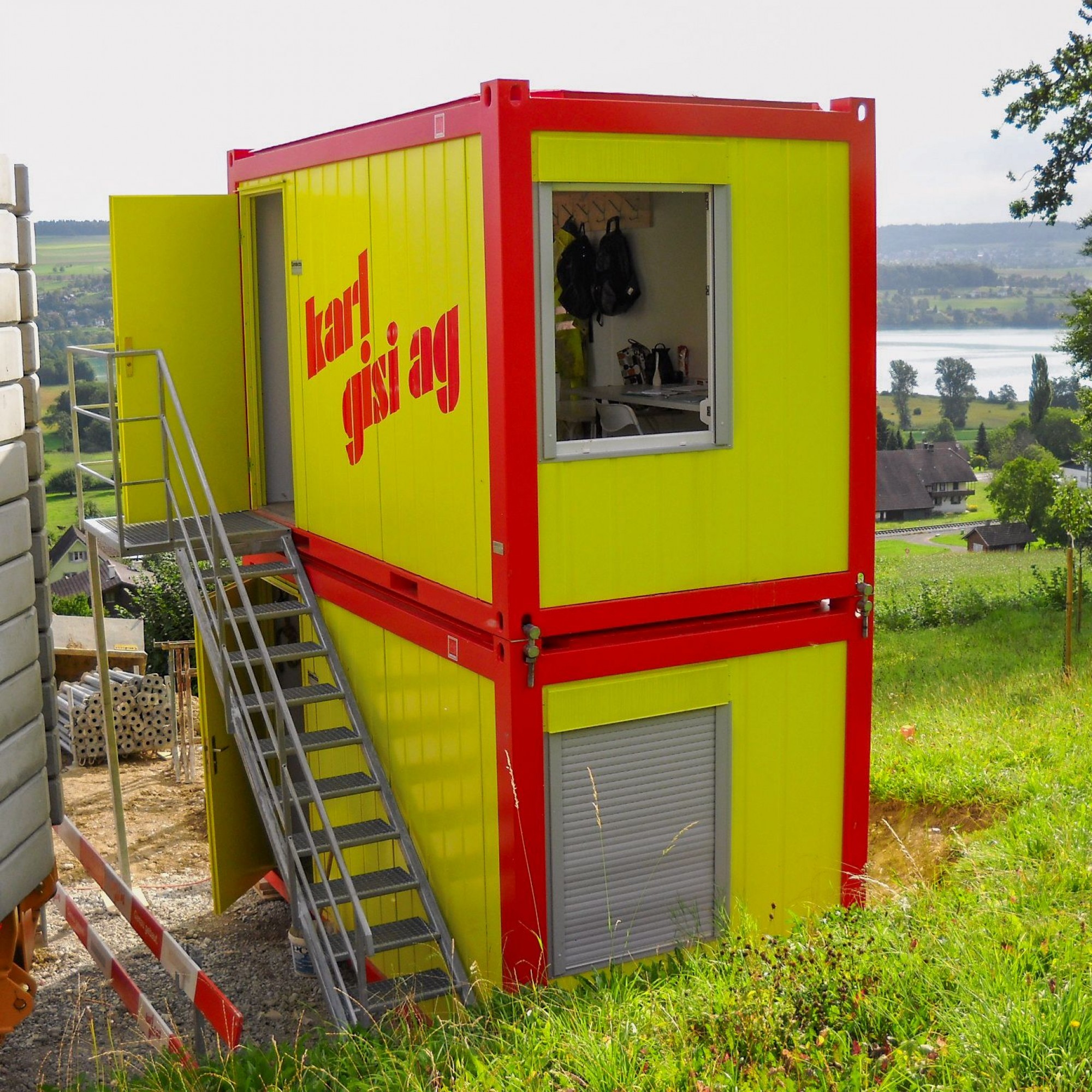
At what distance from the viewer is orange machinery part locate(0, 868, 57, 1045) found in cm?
709

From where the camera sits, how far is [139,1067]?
7.38 meters

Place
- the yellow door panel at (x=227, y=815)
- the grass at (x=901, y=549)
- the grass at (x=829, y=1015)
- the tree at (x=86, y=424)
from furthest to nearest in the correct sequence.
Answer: the grass at (x=901, y=549) → the tree at (x=86, y=424) → the yellow door panel at (x=227, y=815) → the grass at (x=829, y=1015)

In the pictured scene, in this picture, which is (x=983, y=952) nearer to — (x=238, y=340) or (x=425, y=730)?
(x=425, y=730)

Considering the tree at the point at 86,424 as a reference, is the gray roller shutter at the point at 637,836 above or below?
below

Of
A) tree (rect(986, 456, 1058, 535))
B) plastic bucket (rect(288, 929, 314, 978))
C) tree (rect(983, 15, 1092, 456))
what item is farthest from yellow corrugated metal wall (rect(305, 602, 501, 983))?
tree (rect(986, 456, 1058, 535))

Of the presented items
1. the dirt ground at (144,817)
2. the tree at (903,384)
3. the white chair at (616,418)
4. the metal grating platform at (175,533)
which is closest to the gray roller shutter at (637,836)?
the white chair at (616,418)

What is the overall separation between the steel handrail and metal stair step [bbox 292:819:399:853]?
0.09 metres

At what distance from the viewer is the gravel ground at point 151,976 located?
27.3 ft

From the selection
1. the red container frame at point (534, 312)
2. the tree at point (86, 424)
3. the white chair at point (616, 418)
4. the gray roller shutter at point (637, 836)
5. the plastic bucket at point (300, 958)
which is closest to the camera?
the red container frame at point (534, 312)

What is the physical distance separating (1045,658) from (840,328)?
14989 millimetres

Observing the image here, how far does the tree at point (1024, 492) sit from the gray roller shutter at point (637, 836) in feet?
188

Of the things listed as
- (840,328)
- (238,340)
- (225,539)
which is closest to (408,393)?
(225,539)

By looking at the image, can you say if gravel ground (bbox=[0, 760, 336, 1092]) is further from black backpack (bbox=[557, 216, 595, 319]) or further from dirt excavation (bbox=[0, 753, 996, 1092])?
black backpack (bbox=[557, 216, 595, 319])

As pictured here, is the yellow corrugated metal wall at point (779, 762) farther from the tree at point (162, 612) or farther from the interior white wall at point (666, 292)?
the tree at point (162, 612)
